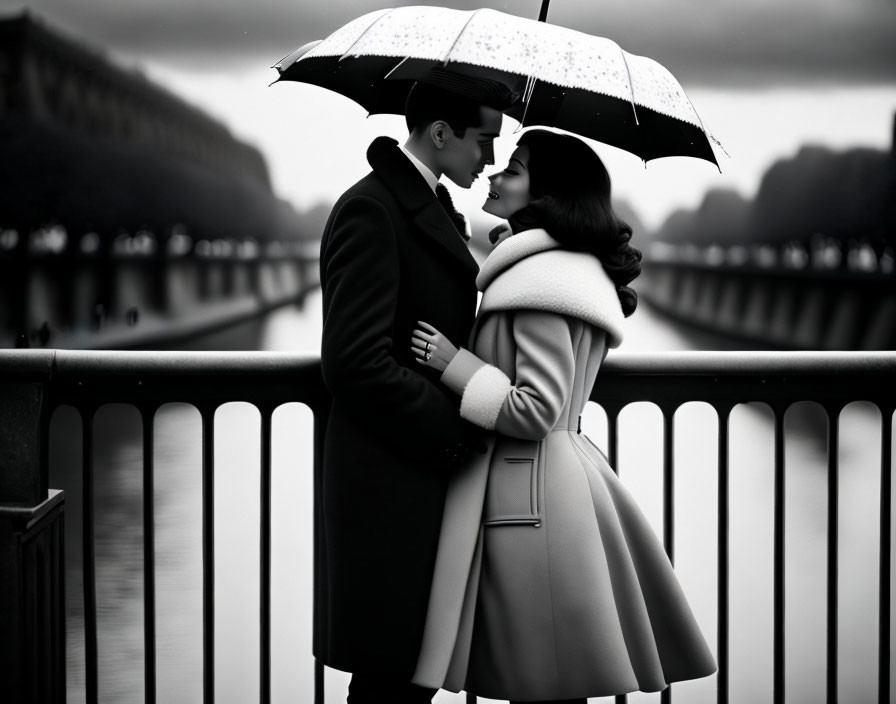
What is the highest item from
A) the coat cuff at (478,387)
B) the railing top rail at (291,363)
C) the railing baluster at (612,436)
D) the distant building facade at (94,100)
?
the distant building facade at (94,100)

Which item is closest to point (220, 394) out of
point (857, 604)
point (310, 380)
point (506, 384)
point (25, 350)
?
point (310, 380)

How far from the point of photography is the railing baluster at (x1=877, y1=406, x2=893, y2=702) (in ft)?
6.82

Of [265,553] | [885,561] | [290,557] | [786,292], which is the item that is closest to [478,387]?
[265,553]

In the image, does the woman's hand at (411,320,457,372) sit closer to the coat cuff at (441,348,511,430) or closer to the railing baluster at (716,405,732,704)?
the coat cuff at (441,348,511,430)

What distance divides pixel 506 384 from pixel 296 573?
15.1 m

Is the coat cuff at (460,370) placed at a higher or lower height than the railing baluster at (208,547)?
higher

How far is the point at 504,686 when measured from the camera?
1.66 meters

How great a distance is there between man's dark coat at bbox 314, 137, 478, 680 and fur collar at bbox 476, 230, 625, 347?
0.10m

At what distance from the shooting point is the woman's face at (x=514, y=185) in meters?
1.68

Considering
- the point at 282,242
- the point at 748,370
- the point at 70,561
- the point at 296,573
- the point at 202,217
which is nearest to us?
the point at 748,370

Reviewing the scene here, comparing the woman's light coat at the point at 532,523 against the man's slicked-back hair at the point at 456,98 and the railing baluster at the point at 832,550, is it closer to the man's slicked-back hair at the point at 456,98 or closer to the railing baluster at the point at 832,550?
the man's slicked-back hair at the point at 456,98

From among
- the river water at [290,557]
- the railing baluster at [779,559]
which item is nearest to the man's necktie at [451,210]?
the railing baluster at [779,559]

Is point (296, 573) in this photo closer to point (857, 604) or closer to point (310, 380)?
point (857, 604)

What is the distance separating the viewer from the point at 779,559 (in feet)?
6.94
